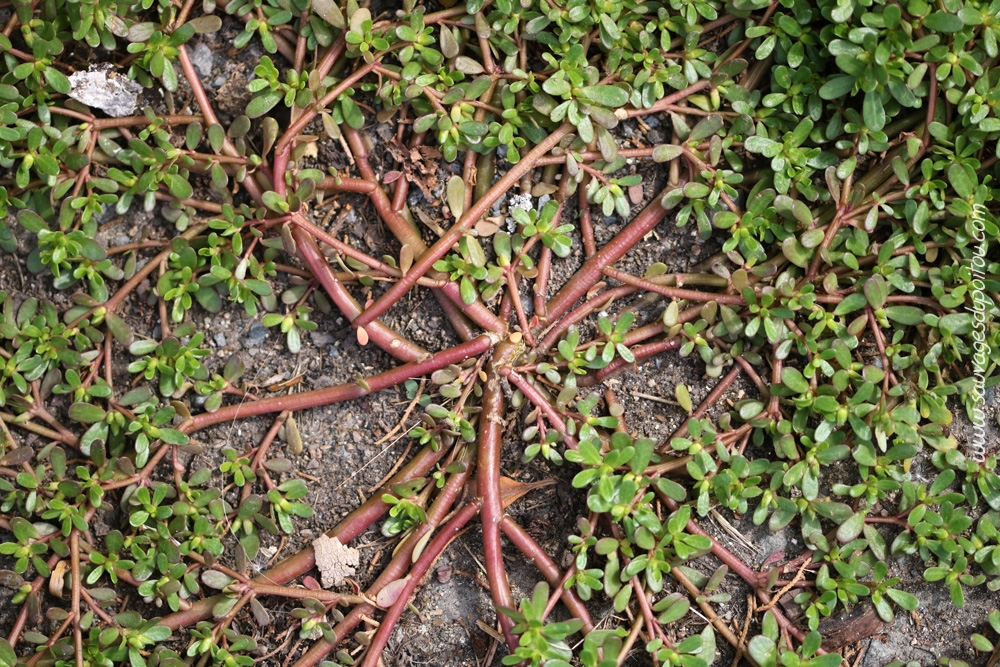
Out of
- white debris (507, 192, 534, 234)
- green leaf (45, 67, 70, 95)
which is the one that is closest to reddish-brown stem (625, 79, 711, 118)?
white debris (507, 192, 534, 234)

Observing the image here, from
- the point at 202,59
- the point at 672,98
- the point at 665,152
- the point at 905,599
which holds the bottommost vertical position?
the point at 905,599

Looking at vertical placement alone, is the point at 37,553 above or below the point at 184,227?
below

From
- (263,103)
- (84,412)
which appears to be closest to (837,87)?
(263,103)

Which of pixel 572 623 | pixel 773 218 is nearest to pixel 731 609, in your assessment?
pixel 572 623

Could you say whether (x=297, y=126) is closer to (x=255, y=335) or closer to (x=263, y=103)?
(x=263, y=103)

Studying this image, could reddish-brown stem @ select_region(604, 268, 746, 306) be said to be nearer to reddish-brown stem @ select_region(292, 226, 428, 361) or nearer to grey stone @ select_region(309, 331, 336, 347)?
reddish-brown stem @ select_region(292, 226, 428, 361)

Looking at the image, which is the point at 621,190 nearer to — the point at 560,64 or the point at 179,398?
the point at 560,64
